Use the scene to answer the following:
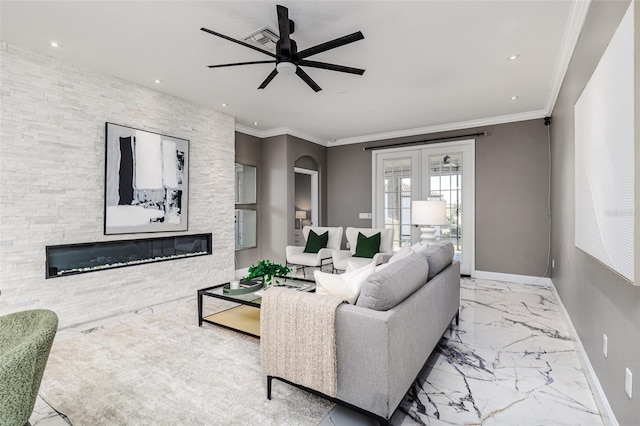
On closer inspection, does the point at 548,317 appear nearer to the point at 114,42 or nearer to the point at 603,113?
the point at 603,113

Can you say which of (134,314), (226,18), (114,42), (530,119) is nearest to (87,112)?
(114,42)

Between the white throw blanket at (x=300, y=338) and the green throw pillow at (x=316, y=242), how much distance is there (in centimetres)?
355

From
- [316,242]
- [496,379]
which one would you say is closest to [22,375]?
[496,379]

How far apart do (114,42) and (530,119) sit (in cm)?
559

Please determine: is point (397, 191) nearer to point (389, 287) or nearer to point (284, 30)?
point (284, 30)

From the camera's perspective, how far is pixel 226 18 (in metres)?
2.56

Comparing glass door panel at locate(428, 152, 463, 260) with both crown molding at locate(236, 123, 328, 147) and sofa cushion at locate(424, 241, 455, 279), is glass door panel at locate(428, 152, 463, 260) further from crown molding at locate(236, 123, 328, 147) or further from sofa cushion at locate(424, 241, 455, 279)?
sofa cushion at locate(424, 241, 455, 279)

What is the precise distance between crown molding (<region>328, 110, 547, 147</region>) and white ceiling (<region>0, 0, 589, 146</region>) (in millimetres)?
180

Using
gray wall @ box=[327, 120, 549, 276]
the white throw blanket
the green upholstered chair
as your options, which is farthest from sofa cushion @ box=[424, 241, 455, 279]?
gray wall @ box=[327, 120, 549, 276]

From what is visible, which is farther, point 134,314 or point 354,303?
point 134,314

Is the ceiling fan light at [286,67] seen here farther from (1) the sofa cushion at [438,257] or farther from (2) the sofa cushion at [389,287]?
(1) the sofa cushion at [438,257]

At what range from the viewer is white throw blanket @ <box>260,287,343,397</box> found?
1.74 meters

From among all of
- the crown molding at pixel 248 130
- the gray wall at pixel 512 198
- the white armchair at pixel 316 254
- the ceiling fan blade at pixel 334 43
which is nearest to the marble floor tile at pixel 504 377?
the gray wall at pixel 512 198

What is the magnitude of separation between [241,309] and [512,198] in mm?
4516
